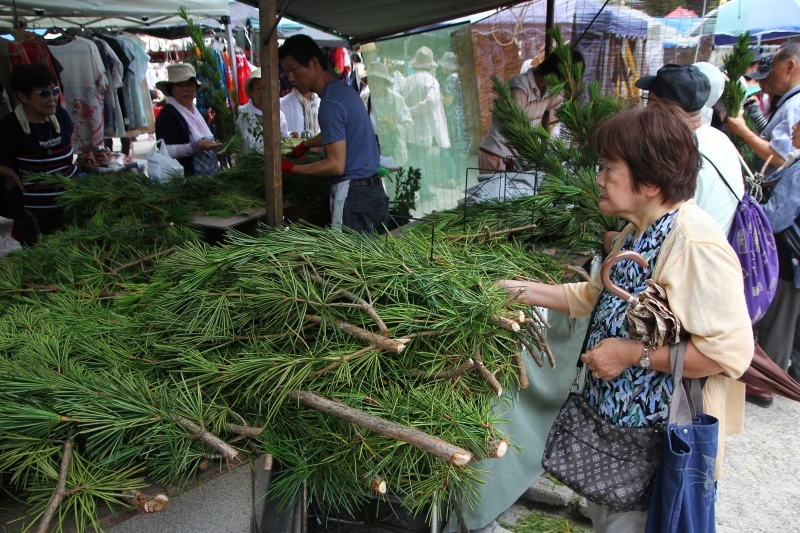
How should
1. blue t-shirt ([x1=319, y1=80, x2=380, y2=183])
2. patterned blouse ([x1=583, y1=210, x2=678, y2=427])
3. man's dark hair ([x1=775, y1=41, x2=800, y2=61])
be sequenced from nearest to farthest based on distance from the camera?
patterned blouse ([x1=583, y1=210, x2=678, y2=427]) → blue t-shirt ([x1=319, y1=80, x2=380, y2=183]) → man's dark hair ([x1=775, y1=41, x2=800, y2=61])

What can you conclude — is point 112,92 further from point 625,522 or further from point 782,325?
point 625,522

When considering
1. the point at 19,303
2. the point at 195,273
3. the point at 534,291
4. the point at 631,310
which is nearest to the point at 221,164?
the point at 19,303

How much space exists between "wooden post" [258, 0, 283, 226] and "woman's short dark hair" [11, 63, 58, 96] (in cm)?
196

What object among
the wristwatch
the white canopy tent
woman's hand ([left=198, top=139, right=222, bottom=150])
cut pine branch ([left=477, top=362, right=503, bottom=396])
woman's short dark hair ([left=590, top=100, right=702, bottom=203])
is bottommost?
cut pine branch ([left=477, top=362, right=503, bottom=396])

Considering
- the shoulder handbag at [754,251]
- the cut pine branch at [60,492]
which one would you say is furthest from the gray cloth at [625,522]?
the cut pine branch at [60,492]

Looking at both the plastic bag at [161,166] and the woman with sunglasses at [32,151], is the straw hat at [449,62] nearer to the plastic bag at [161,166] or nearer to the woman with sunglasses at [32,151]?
the plastic bag at [161,166]

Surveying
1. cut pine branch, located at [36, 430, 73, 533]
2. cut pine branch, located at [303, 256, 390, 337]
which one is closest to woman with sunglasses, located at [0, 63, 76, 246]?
cut pine branch, located at [303, 256, 390, 337]

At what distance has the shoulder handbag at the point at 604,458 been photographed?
5.07ft

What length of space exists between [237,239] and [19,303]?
872 mm

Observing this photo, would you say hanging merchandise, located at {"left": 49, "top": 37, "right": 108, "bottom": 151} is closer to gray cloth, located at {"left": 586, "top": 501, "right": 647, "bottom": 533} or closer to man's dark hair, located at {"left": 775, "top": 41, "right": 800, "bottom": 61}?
man's dark hair, located at {"left": 775, "top": 41, "right": 800, "bottom": 61}

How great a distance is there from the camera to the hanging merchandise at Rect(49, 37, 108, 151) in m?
6.65

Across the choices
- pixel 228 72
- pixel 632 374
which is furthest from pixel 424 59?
pixel 632 374

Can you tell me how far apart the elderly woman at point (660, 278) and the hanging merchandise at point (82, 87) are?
647 cm

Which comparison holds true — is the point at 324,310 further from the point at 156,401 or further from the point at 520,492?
the point at 520,492
